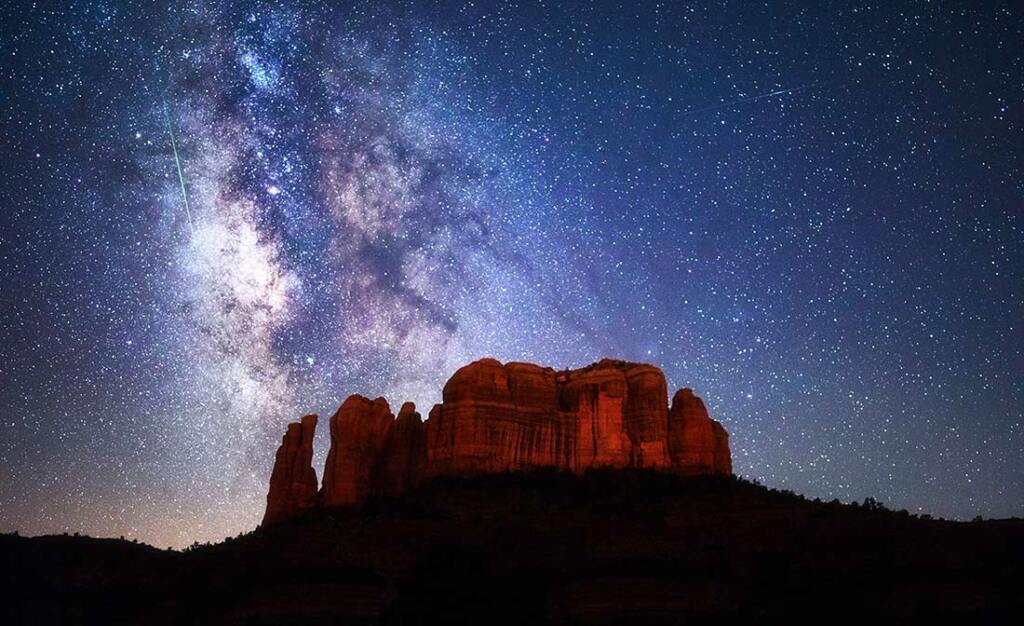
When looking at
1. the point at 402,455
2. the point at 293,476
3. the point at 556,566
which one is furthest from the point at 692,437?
the point at 293,476

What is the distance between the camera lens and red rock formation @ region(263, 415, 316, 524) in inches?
2672

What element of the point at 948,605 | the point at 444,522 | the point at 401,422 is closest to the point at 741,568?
the point at 948,605

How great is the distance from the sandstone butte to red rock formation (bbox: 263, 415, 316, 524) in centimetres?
10

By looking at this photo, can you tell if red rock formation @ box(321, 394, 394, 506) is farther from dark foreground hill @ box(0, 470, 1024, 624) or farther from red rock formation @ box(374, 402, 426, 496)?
dark foreground hill @ box(0, 470, 1024, 624)

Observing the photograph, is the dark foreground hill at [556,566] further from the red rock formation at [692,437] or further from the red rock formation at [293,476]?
the red rock formation at [293,476]

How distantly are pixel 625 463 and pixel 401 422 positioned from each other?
63.6 ft

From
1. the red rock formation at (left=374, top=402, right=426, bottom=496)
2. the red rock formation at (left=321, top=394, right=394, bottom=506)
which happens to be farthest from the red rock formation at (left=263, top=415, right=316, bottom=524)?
the red rock formation at (left=374, top=402, right=426, bottom=496)

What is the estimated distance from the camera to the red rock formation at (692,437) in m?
64.4

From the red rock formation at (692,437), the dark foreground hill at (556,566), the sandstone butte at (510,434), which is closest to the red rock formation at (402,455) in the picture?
the sandstone butte at (510,434)

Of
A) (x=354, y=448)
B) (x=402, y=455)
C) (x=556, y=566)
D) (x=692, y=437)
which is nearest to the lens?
(x=556, y=566)

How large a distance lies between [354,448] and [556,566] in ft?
93.2

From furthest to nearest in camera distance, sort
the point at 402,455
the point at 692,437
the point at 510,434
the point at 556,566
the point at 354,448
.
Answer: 1. the point at 402,455
2. the point at 354,448
3. the point at 692,437
4. the point at 510,434
5. the point at 556,566

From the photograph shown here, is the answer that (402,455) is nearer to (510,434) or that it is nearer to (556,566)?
(510,434)

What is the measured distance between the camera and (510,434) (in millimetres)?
64438
